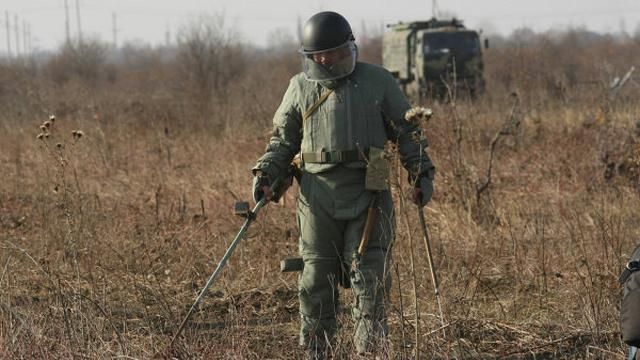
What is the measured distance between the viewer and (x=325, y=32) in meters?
3.75

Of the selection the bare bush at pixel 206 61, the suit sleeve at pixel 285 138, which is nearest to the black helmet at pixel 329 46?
the suit sleeve at pixel 285 138

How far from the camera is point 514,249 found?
17.3 ft

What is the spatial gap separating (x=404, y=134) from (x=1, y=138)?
9278 mm

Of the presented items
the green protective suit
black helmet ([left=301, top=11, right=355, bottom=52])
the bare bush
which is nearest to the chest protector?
the green protective suit

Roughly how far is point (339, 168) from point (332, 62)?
0.47 metres

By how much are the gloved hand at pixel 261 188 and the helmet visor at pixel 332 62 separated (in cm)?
50

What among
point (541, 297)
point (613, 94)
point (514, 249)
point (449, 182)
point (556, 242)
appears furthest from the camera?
point (613, 94)

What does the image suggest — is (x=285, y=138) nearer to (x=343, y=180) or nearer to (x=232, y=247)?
(x=343, y=180)

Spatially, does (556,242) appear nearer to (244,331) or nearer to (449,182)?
(449,182)

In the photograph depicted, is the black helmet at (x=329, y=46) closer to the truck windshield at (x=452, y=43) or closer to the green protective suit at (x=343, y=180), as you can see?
the green protective suit at (x=343, y=180)

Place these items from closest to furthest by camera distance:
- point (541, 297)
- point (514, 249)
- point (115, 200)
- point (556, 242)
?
point (541, 297)
point (514, 249)
point (556, 242)
point (115, 200)

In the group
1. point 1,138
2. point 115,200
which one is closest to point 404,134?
point 115,200

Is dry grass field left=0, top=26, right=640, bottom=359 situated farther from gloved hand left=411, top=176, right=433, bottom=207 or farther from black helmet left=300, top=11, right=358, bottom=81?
black helmet left=300, top=11, right=358, bottom=81

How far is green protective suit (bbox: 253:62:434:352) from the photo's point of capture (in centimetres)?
378
